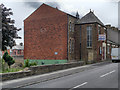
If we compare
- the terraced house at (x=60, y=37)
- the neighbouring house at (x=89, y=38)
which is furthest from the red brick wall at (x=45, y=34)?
the neighbouring house at (x=89, y=38)

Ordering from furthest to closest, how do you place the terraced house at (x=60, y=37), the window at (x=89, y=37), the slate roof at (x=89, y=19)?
the slate roof at (x=89, y=19) → the window at (x=89, y=37) → the terraced house at (x=60, y=37)

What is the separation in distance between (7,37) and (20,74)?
17.9ft

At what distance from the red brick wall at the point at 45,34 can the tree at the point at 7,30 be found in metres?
14.4

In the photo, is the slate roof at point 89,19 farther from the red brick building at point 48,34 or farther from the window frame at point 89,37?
the red brick building at point 48,34

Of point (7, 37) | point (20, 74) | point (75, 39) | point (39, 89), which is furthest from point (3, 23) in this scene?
point (75, 39)

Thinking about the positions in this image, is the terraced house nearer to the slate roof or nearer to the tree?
the slate roof

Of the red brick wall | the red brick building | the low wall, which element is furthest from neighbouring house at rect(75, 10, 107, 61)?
the low wall

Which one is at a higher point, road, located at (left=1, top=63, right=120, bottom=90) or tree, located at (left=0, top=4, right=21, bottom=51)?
tree, located at (left=0, top=4, right=21, bottom=51)

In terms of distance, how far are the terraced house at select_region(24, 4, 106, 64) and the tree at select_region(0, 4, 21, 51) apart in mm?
14454

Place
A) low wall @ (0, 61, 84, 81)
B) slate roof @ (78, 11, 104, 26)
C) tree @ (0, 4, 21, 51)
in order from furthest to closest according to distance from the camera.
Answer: slate roof @ (78, 11, 104, 26) < tree @ (0, 4, 21, 51) < low wall @ (0, 61, 84, 81)

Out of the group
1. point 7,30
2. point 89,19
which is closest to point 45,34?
point 89,19

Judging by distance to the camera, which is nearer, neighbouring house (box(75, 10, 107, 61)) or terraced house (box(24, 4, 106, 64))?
terraced house (box(24, 4, 106, 64))

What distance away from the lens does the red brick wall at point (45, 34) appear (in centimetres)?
3306

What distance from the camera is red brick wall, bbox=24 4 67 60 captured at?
33062 millimetres
